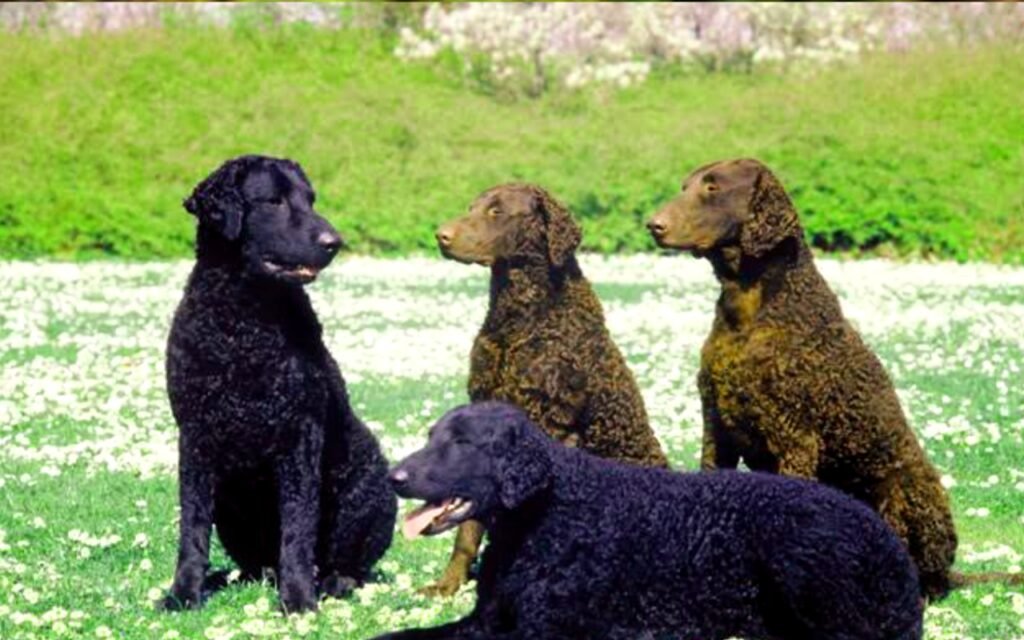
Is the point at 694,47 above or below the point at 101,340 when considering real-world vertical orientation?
above

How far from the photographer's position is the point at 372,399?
12797 mm

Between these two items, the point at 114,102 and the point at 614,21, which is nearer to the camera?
the point at 114,102

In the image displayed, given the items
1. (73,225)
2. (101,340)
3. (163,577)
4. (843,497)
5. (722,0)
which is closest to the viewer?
(843,497)

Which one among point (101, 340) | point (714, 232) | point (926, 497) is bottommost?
point (101, 340)

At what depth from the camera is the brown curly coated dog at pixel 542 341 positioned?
23.9ft

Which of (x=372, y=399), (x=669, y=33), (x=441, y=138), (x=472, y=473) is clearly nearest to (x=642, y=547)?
(x=472, y=473)

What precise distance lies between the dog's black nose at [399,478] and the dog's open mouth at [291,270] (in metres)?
1.32

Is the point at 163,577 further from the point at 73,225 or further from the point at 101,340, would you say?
the point at 73,225

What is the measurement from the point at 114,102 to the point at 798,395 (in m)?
24.1

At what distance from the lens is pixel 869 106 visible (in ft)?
97.2

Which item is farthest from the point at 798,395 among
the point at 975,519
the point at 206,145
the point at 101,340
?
the point at 206,145

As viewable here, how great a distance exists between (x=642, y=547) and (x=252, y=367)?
5.75 ft

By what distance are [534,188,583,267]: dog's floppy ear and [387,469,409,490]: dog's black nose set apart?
6.12 feet

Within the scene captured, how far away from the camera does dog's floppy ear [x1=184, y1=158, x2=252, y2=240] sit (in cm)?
687
